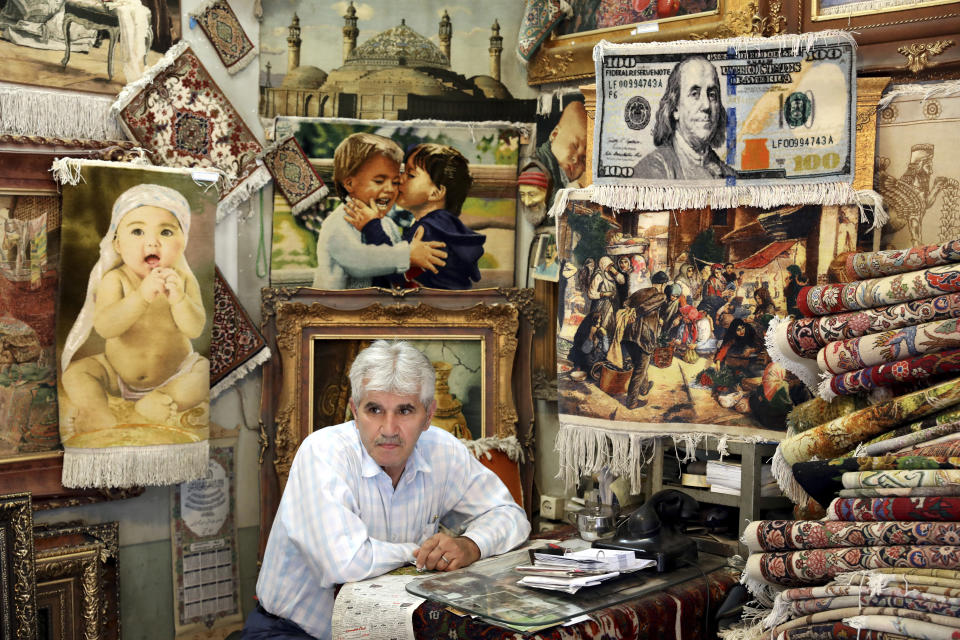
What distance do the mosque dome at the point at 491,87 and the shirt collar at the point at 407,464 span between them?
2.01 m

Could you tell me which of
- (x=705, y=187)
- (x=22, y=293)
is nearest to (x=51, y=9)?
(x=22, y=293)

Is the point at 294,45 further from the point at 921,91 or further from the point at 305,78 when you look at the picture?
the point at 921,91

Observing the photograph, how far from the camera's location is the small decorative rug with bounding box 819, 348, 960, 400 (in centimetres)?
195

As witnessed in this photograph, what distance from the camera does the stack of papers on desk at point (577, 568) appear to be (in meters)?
2.40

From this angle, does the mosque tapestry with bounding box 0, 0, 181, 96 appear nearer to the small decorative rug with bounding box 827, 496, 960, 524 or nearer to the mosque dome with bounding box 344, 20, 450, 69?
the mosque dome with bounding box 344, 20, 450, 69

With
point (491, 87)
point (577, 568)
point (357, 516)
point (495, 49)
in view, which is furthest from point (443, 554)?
point (495, 49)

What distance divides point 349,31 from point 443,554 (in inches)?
108

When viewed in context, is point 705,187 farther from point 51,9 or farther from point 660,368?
point 51,9

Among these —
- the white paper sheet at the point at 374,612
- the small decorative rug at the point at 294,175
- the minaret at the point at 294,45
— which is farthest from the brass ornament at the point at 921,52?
the minaret at the point at 294,45

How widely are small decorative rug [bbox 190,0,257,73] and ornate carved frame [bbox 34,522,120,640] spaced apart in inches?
84.9

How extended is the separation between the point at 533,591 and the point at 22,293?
96.2 inches

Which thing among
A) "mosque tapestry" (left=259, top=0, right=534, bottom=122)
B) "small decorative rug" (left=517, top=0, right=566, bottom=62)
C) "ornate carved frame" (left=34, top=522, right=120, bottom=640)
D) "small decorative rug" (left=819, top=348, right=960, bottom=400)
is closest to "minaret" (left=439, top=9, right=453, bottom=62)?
"mosque tapestry" (left=259, top=0, right=534, bottom=122)

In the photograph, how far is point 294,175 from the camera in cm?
429

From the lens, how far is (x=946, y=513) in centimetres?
180
